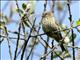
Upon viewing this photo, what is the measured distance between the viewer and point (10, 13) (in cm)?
292

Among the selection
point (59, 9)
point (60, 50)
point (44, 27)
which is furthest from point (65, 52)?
point (44, 27)

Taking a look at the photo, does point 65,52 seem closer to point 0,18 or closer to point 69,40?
point 69,40

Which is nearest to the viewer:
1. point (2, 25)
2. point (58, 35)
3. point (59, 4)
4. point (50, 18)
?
Answer: point (2, 25)

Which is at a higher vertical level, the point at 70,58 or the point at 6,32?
the point at 6,32

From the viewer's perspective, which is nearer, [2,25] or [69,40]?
[2,25]

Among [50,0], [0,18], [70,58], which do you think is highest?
[50,0]

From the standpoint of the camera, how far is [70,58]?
273 centimetres

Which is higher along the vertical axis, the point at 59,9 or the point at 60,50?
the point at 59,9

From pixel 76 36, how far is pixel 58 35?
0.95m

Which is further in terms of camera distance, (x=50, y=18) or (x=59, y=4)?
(x=50, y=18)

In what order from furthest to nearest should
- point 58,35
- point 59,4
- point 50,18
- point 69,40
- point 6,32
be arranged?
point 50,18 → point 58,35 → point 59,4 → point 69,40 → point 6,32

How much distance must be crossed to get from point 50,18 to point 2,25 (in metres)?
1.56

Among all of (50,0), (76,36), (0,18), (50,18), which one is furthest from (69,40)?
(50,18)

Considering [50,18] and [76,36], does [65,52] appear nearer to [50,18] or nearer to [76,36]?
[76,36]
